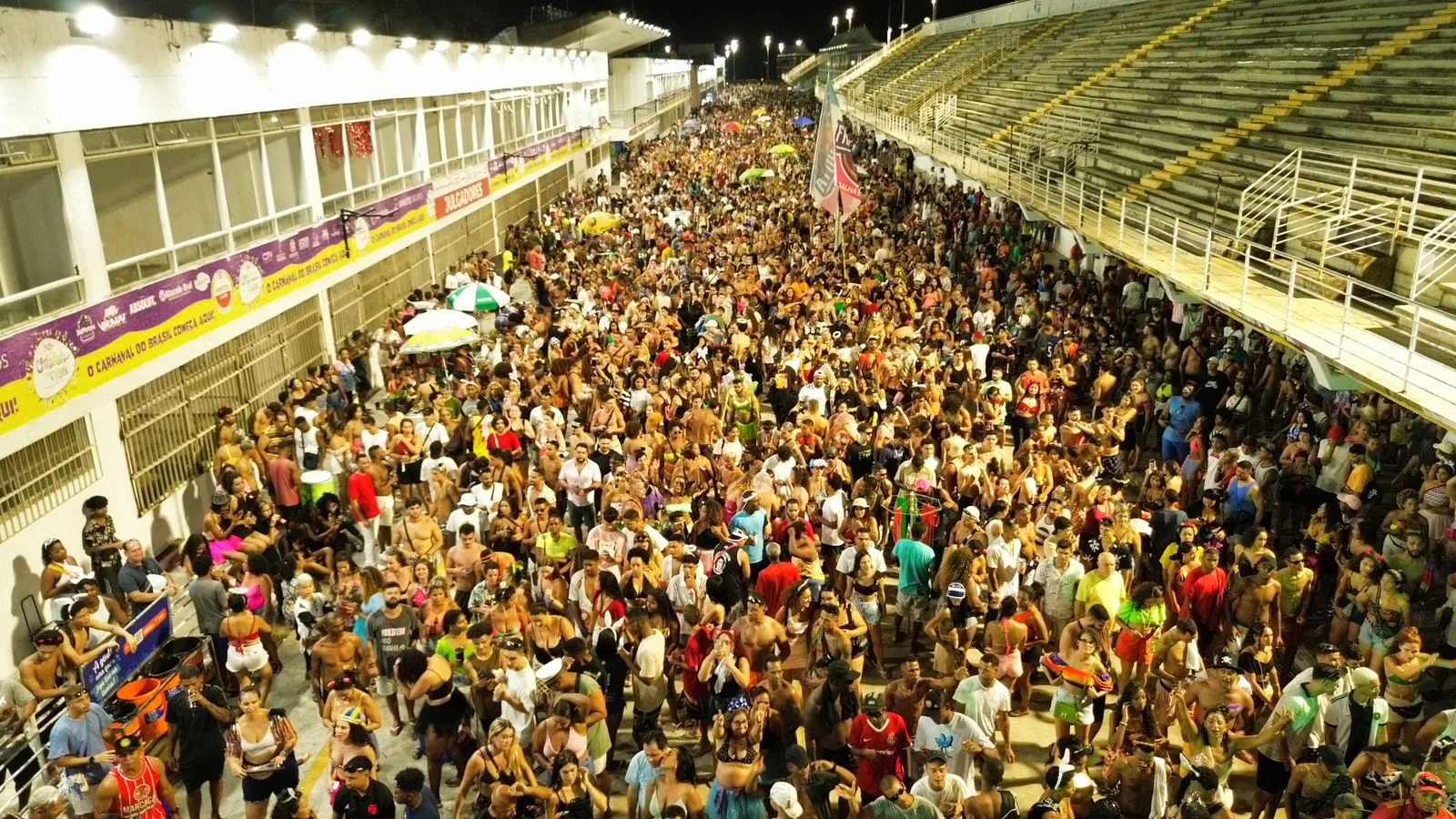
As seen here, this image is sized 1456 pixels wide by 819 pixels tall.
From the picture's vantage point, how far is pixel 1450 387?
7914mm

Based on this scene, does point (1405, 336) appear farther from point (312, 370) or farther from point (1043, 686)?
point (312, 370)

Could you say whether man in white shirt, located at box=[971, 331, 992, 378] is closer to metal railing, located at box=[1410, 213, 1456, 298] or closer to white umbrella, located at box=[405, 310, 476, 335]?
metal railing, located at box=[1410, 213, 1456, 298]

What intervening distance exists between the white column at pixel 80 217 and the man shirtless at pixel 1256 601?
10.9 meters

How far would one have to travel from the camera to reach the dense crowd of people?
590cm

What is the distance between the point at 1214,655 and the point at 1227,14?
20.5 m

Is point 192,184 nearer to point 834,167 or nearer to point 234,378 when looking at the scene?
point 234,378

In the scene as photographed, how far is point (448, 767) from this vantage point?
7434 millimetres

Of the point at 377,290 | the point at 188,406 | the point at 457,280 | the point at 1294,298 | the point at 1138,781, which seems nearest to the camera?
the point at 1138,781

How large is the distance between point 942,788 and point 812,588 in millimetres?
2512

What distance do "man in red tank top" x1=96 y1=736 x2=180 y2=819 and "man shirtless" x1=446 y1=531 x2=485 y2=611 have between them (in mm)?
2410

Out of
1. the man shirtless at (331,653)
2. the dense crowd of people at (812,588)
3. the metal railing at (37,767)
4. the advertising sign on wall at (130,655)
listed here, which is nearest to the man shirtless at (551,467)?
the dense crowd of people at (812,588)

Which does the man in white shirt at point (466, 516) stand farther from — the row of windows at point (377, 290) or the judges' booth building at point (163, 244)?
the row of windows at point (377, 290)

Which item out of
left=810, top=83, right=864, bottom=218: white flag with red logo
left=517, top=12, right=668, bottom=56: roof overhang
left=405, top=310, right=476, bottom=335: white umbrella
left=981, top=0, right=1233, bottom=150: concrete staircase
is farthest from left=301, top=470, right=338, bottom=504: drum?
left=517, top=12, right=668, bottom=56: roof overhang

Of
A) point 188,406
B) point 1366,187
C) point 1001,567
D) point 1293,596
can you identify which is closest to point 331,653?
point 1001,567
